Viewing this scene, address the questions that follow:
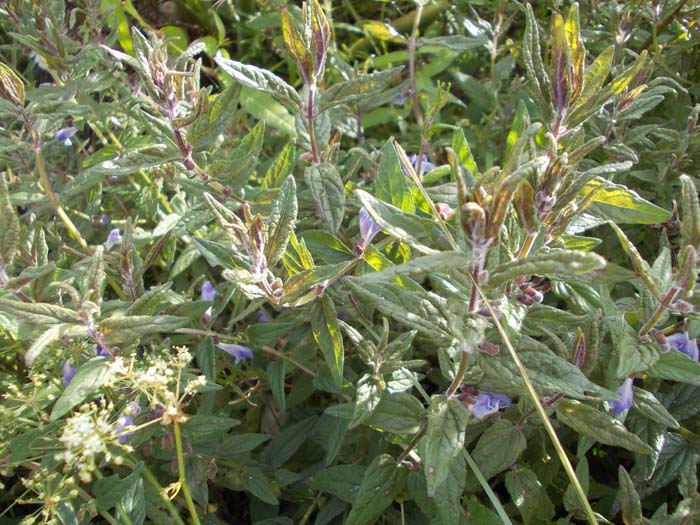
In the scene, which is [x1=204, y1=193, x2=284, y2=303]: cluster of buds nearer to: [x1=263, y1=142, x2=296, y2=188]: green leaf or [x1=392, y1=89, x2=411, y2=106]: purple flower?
[x1=263, y1=142, x2=296, y2=188]: green leaf

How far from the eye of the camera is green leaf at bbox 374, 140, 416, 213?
1.78m

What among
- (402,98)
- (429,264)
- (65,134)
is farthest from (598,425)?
(65,134)

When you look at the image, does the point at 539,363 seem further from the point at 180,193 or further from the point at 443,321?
the point at 180,193

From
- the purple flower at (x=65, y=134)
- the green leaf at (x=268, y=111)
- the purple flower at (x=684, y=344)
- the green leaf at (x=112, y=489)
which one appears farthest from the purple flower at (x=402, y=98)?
the green leaf at (x=112, y=489)

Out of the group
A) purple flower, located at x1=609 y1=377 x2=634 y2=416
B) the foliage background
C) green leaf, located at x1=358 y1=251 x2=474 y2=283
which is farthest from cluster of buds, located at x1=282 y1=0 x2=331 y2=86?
purple flower, located at x1=609 y1=377 x2=634 y2=416

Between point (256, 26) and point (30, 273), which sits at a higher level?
point (256, 26)

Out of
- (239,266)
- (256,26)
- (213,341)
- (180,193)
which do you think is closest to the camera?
(239,266)

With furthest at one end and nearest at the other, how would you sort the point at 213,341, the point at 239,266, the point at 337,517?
1. the point at 337,517
2. the point at 213,341
3. the point at 239,266

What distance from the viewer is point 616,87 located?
1.61 m

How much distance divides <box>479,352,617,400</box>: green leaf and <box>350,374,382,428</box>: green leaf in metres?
0.34

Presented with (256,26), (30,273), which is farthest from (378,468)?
(256,26)

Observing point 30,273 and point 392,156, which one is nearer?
point 30,273

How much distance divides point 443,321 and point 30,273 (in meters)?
1.08

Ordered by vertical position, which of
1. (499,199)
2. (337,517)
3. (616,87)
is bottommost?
(337,517)
